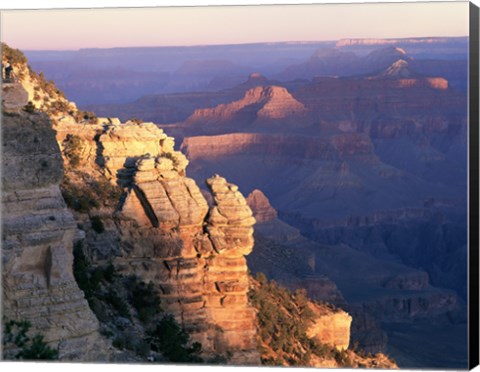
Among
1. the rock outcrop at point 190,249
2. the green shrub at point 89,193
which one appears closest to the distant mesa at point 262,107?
the green shrub at point 89,193

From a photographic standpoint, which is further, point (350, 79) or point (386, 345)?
point (350, 79)

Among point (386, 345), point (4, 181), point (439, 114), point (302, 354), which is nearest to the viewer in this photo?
point (4, 181)

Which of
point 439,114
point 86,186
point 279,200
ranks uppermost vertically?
point 86,186

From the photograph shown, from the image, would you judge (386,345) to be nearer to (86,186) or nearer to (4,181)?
(86,186)

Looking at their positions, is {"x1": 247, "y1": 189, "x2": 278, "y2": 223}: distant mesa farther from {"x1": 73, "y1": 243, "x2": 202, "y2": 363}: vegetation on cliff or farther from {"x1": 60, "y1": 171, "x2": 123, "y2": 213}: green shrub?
{"x1": 73, "y1": 243, "x2": 202, "y2": 363}: vegetation on cliff

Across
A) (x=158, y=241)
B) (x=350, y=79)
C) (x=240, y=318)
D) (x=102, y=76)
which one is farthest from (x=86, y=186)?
(x=350, y=79)

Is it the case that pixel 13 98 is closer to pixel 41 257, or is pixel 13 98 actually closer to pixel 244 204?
pixel 41 257

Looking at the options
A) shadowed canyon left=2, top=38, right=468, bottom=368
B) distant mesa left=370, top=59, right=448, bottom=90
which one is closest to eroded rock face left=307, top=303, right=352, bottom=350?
shadowed canyon left=2, top=38, right=468, bottom=368
